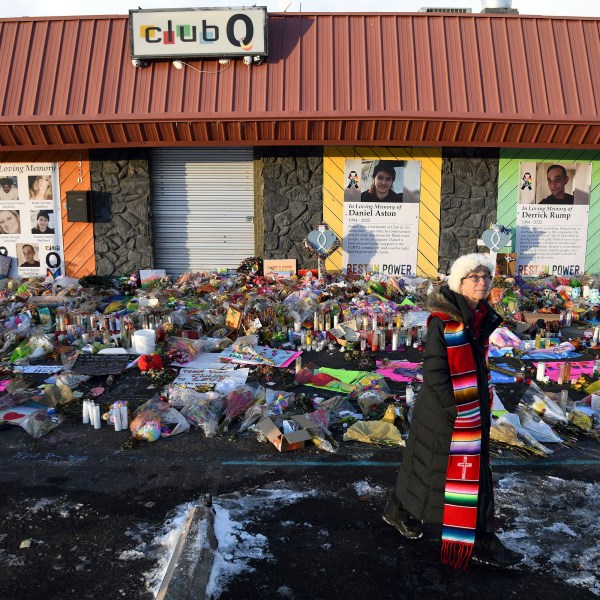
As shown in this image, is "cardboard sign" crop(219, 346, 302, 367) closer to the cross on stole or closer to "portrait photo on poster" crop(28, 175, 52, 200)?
the cross on stole

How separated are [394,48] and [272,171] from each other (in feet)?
10.7

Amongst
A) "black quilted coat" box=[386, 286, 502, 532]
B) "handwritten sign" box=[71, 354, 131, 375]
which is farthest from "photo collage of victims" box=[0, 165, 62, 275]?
"black quilted coat" box=[386, 286, 502, 532]

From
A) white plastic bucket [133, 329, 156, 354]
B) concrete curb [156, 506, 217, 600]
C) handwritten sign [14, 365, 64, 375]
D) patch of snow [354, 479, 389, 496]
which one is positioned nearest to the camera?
concrete curb [156, 506, 217, 600]

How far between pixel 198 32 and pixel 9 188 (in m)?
5.16

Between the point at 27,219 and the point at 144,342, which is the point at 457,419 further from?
the point at 27,219

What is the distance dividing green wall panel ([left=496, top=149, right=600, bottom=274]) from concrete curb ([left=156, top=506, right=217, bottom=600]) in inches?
380

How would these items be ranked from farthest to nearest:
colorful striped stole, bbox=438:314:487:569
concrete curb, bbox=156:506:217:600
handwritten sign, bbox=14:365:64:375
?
1. handwritten sign, bbox=14:365:64:375
2. colorful striped stole, bbox=438:314:487:569
3. concrete curb, bbox=156:506:217:600

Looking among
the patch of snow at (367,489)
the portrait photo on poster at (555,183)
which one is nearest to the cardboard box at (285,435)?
the patch of snow at (367,489)

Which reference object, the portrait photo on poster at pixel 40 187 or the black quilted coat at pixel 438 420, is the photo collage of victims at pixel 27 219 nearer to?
the portrait photo on poster at pixel 40 187

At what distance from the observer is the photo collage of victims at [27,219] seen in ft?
38.8

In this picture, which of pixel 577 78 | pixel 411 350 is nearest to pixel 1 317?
pixel 411 350

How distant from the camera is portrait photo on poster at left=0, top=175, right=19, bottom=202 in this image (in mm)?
11828

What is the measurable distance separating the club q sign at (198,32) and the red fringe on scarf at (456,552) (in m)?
9.16

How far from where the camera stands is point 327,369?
7.30m
